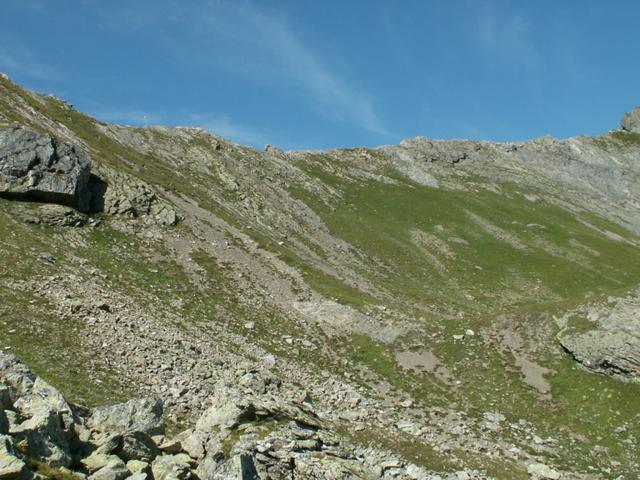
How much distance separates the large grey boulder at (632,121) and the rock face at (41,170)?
194 metres

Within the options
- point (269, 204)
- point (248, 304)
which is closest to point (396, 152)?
point (269, 204)

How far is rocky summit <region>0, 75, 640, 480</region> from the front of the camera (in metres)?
19.2

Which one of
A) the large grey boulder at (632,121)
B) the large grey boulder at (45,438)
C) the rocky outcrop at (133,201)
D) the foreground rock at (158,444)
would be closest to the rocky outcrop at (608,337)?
the foreground rock at (158,444)

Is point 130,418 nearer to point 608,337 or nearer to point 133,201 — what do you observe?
point 608,337

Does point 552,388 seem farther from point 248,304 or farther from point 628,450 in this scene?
point 248,304

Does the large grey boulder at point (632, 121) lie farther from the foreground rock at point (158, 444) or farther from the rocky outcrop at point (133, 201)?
the foreground rock at point (158, 444)

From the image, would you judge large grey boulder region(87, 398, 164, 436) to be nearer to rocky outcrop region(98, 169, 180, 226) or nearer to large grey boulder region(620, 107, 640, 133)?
rocky outcrop region(98, 169, 180, 226)

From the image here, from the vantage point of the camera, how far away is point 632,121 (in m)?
186

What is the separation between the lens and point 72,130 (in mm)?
77875

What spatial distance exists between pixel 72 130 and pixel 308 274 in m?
47.7

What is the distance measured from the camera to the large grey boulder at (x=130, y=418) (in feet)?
61.5

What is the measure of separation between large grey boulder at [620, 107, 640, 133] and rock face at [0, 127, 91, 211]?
193830 mm

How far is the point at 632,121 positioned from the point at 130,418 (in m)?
213

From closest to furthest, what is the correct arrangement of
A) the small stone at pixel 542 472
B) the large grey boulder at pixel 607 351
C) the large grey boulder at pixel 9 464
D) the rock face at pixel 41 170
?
the large grey boulder at pixel 9 464 → the small stone at pixel 542 472 → the large grey boulder at pixel 607 351 → the rock face at pixel 41 170
